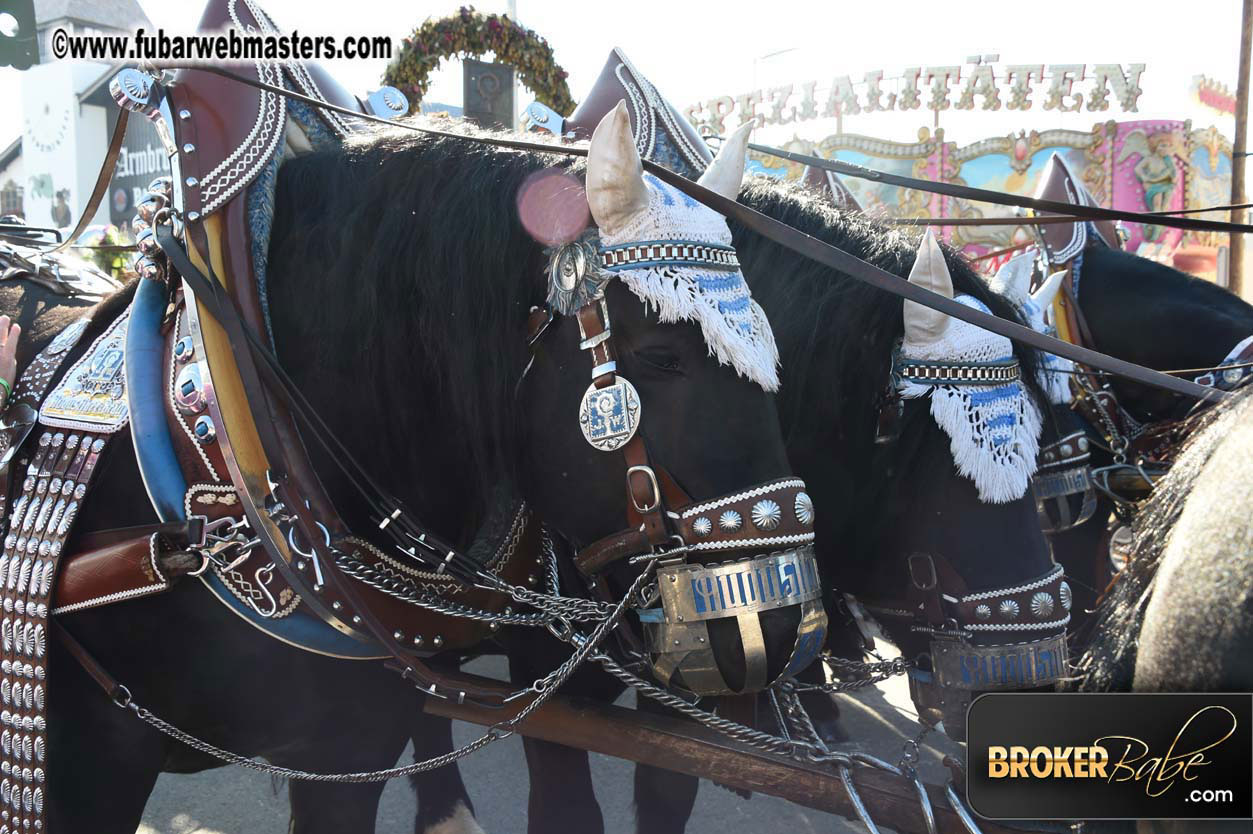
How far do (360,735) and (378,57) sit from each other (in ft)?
5.65

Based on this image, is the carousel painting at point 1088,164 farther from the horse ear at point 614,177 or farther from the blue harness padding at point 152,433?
the blue harness padding at point 152,433

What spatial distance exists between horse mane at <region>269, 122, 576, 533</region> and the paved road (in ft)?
6.72

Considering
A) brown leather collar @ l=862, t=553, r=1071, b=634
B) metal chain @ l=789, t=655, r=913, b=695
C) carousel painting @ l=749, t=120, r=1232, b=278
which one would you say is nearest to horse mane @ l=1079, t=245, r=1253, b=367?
brown leather collar @ l=862, t=553, r=1071, b=634

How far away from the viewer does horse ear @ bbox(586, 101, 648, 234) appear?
140 cm

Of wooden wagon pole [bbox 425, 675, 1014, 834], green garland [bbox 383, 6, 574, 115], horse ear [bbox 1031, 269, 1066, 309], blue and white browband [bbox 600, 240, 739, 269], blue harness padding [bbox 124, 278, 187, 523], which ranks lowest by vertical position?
wooden wagon pole [bbox 425, 675, 1014, 834]

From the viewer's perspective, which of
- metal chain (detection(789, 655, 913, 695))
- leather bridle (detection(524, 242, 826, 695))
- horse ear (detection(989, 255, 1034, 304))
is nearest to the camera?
leather bridle (detection(524, 242, 826, 695))

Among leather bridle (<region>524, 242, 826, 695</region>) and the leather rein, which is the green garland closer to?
the leather rein

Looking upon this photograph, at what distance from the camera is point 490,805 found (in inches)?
132

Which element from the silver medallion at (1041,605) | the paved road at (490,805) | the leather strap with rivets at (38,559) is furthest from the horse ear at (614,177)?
the paved road at (490,805)

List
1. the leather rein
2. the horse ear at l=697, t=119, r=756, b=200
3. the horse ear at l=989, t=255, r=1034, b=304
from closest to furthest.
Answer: the leather rein, the horse ear at l=697, t=119, r=756, b=200, the horse ear at l=989, t=255, r=1034, b=304

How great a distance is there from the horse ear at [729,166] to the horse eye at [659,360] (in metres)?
0.40

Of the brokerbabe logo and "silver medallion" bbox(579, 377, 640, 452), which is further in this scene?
"silver medallion" bbox(579, 377, 640, 452)

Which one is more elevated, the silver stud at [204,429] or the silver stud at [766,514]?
the silver stud at [204,429]

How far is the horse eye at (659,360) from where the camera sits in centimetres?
144
